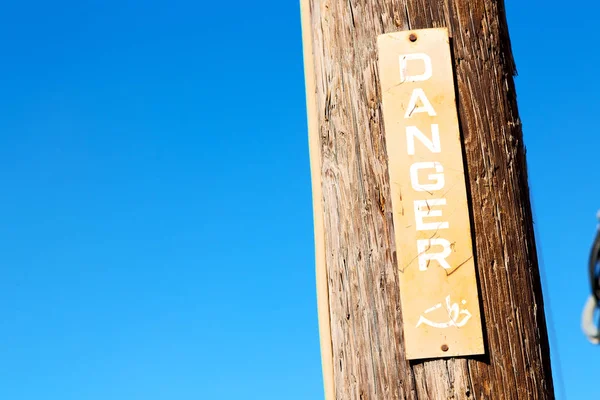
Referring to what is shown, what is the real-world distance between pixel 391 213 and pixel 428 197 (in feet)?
0.38

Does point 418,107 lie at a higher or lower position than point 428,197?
higher

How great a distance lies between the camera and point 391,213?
256 cm

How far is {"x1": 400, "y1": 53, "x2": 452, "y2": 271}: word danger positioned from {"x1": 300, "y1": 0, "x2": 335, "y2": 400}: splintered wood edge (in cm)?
29

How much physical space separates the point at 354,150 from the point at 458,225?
0.37 m

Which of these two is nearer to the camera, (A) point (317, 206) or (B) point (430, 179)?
(B) point (430, 179)

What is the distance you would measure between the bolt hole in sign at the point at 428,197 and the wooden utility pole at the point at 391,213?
0.03 meters

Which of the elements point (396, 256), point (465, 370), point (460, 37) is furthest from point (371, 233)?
point (460, 37)

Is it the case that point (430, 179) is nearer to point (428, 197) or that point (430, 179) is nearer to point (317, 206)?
point (428, 197)

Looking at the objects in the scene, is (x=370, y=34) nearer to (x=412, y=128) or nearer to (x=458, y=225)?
(x=412, y=128)

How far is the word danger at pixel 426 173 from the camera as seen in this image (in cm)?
254

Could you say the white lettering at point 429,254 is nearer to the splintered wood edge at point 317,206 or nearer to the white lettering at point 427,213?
the white lettering at point 427,213

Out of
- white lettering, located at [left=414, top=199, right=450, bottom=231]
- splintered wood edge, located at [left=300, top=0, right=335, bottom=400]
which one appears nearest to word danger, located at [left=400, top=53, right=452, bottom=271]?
white lettering, located at [left=414, top=199, right=450, bottom=231]

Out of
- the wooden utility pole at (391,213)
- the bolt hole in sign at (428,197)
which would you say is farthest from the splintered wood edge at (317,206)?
the bolt hole in sign at (428,197)

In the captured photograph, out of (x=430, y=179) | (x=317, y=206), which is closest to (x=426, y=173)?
(x=430, y=179)
